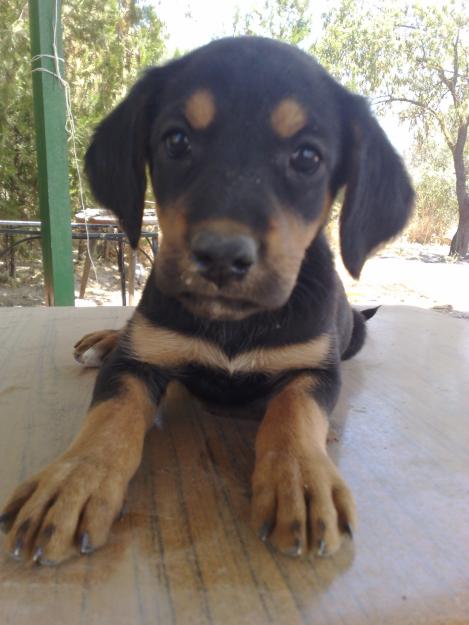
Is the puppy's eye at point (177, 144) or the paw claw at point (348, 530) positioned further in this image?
the puppy's eye at point (177, 144)

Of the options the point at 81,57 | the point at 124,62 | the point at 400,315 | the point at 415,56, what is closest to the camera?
the point at 400,315

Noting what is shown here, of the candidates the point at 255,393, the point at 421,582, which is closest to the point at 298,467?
the point at 421,582

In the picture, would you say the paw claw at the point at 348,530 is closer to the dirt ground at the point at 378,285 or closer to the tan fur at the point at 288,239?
the tan fur at the point at 288,239

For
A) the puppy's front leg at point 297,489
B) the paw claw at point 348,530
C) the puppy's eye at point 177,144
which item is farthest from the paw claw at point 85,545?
the puppy's eye at point 177,144

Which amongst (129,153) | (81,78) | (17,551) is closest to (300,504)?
(17,551)

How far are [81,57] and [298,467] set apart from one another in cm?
751

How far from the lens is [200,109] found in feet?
4.86

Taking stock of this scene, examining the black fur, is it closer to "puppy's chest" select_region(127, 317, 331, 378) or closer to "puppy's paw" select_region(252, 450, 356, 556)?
"puppy's chest" select_region(127, 317, 331, 378)

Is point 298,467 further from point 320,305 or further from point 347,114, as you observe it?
point 347,114

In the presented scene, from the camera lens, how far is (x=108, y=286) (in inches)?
329

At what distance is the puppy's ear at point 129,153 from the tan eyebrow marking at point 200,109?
0.96 ft

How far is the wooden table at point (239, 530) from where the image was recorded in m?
0.82

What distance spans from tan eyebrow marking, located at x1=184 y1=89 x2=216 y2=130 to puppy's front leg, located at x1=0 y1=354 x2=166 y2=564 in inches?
29.5

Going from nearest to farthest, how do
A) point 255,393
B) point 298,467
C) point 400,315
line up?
point 298,467 < point 255,393 < point 400,315
